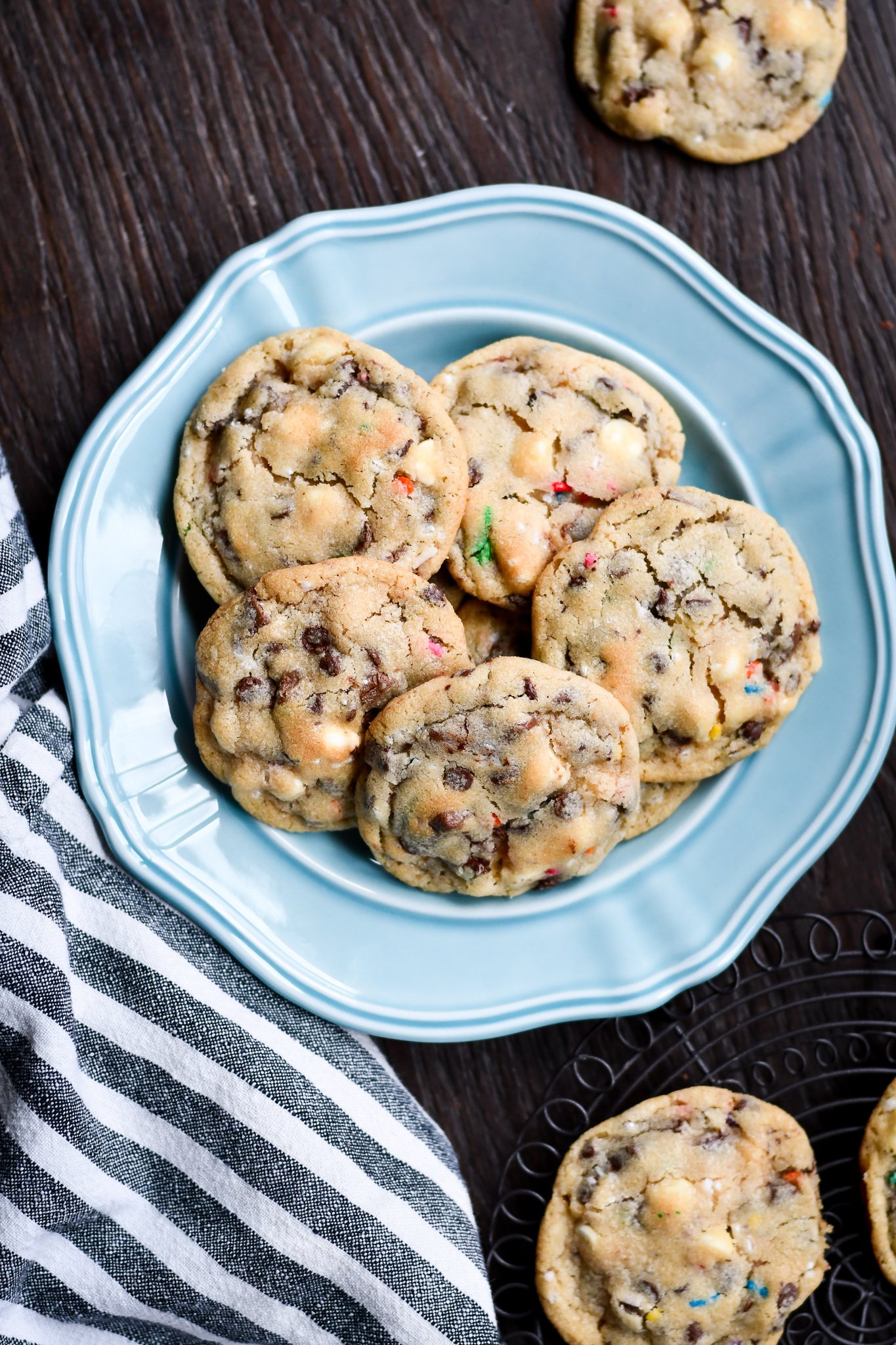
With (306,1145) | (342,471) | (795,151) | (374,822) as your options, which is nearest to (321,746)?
(374,822)

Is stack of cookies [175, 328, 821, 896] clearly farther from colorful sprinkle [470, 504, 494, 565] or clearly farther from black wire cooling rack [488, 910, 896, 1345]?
black wire cooling rack [488, 910, 896, 1345]

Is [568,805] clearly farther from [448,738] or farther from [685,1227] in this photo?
[685,1227]

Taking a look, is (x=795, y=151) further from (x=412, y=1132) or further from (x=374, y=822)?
(x=412, y=1132)

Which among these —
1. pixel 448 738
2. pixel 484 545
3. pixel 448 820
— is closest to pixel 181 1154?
pixel 448 820

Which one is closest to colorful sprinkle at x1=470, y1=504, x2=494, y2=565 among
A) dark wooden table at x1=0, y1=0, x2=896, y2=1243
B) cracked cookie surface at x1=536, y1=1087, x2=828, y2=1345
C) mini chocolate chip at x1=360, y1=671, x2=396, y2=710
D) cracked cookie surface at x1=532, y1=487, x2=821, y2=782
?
cracked cookie surface at x1=532, y1=487, x2=821, y2=782

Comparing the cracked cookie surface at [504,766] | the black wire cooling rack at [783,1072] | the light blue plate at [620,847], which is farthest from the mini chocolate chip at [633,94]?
the black wire cooling rack at [783,1072]

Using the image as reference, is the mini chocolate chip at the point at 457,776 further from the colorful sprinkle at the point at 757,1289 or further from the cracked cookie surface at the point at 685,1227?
the colorful sprinkle at the point at 757,1289
